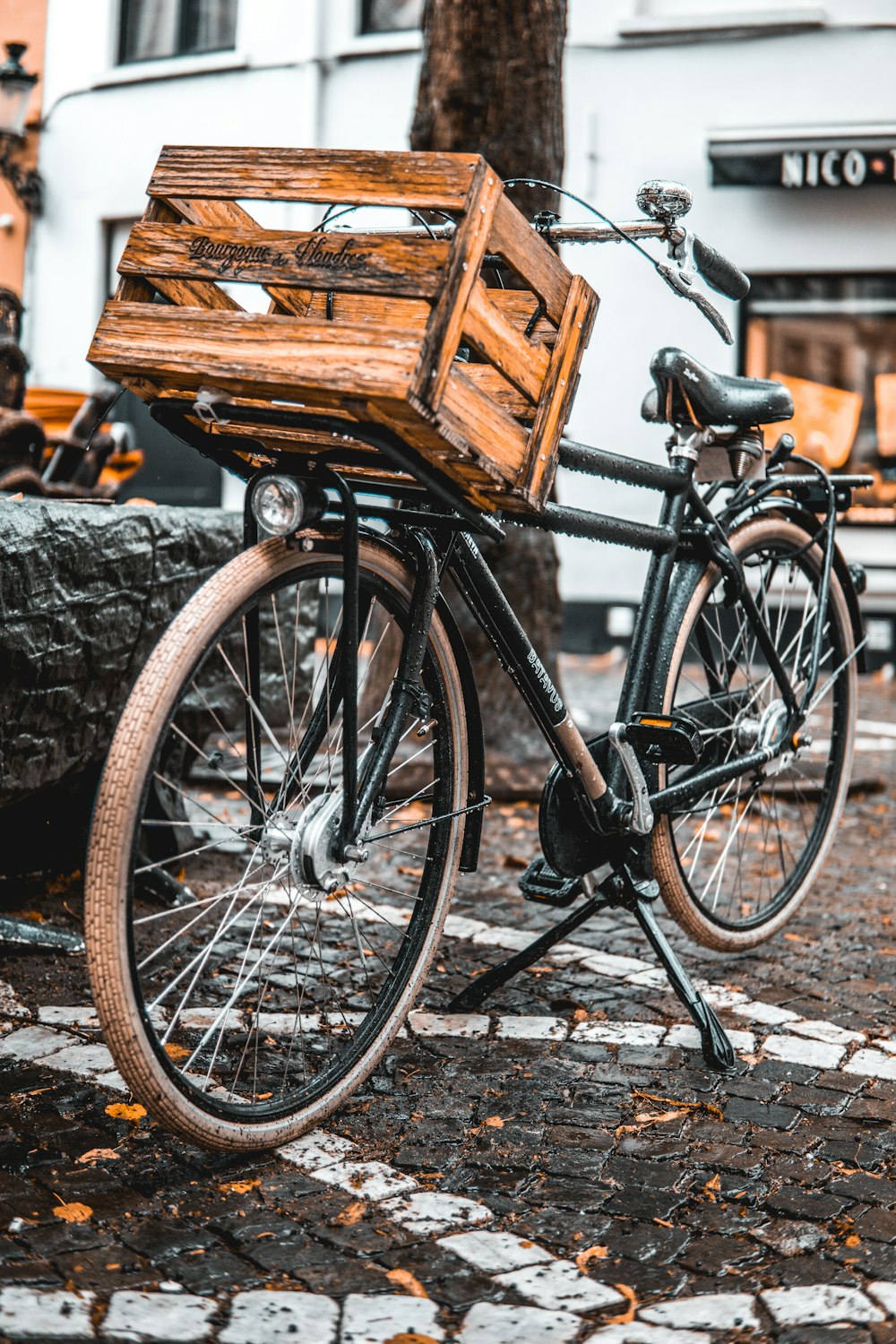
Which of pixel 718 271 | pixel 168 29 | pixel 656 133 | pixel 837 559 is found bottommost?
pixel 837 559

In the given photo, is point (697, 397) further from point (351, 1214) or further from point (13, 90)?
point (13, 90)

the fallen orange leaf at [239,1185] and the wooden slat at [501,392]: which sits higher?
the wooden slat at [501,392]

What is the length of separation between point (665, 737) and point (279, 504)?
3.49 ft

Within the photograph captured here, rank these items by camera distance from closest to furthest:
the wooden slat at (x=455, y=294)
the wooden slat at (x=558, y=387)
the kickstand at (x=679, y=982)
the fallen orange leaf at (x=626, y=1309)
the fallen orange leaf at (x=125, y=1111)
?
the fallen orange leaf at (x=626, y=1309), the wooden slat at (x=455, y=294), the wooden slat at (x=558, y=387), the fallen orange leaf at (x=125, y=1111), the kickstand at (x=679, y=982)

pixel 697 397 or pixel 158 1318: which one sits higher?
pixel 697 397

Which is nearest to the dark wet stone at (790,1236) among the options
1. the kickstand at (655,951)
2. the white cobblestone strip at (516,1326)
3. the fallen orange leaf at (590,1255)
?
the fallen orange leaf at (590,1255)

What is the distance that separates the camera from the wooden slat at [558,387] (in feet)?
7.84

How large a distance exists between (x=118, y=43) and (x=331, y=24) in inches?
76.9

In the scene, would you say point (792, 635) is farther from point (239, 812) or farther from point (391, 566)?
point (239, 812)

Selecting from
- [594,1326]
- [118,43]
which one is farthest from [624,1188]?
[118,43]

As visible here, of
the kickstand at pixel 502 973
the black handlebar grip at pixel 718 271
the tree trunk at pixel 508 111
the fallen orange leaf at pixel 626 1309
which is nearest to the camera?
the fallen orange leaf at pixel 626 1309

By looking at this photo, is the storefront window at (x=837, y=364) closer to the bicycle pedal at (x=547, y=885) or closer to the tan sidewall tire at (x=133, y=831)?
the bicycle pedal at (x=547, y=885)

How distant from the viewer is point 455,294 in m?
2.09

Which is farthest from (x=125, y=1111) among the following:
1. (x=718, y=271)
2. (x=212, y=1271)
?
(x=718, y=271)
